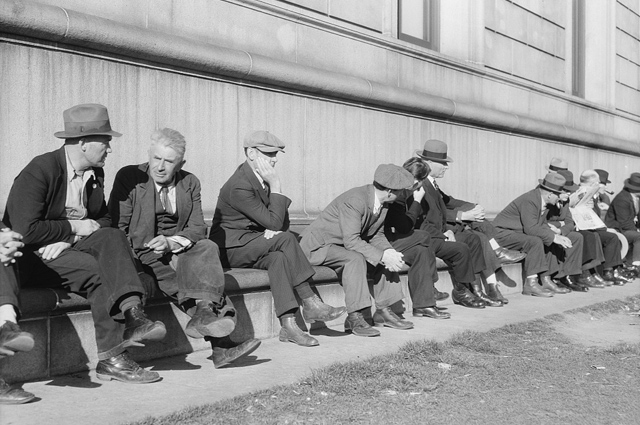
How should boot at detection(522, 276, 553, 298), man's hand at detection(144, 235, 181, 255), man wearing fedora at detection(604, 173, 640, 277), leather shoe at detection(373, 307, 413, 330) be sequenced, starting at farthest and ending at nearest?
man wearing fedora at detection(604, 173, 640, 277)
boot at detection(522, 276, 553, 298)
leather shoe at detection(373, 307, 413, 330)
man's hand at detection(144, 235, 181, 255)

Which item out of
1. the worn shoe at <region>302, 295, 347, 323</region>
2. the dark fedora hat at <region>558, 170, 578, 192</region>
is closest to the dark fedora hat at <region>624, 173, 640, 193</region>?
the dark fedora hat at <region>558, 170, 578, 192</region>

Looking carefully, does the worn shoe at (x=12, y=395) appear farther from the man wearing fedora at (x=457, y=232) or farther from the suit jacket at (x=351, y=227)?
the man wearing fedora at (x=457, y=232)

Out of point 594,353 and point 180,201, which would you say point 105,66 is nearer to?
point 180,201

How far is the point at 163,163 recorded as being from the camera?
605 centimetres

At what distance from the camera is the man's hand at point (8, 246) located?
466 centimetres

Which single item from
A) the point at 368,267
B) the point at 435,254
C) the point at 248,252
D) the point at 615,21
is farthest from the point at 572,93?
the point at 248,252

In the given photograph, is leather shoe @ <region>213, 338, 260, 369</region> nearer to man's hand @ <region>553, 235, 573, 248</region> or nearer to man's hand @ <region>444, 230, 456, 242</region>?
man's hand @ <region>444, 230, 456, 242</region>

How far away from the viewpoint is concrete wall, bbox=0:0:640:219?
700 cm

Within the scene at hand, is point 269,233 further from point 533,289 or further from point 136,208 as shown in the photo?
point 533,289

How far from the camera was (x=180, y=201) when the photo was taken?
245 inches

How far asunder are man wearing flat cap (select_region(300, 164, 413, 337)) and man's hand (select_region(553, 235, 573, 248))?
3.81 metres

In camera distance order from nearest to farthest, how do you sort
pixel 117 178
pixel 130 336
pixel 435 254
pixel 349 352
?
pixel 130 336, pixel 117 178, pixel 349 352, pixel 435 254

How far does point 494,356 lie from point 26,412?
11.6 feet

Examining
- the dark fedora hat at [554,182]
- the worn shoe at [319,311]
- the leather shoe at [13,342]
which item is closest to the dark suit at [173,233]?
the worn shoe at [319,311]
